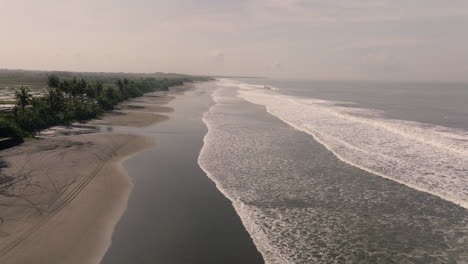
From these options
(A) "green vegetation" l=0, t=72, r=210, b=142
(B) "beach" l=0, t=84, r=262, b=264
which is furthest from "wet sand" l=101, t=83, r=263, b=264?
(A) "green vegetation" l=0, t=72, r=210, b=142

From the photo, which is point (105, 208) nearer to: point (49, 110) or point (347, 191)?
point (347, 191)

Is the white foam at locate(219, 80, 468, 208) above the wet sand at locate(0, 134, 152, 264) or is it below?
above

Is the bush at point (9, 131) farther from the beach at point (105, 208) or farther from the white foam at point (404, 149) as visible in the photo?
the white foam at point (404, 149)

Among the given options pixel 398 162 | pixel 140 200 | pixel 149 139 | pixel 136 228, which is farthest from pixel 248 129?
pixel 136 228

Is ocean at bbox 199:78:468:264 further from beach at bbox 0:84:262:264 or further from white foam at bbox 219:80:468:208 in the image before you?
beach at bbox 0:84:262:264

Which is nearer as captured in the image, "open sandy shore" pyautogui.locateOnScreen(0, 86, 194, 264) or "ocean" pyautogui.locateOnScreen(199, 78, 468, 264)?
"open sandy shore" pyautogui.locateOnScreen(0, 86, 194, 264)

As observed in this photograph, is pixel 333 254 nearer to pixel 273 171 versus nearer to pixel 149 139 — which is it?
pixel 273 171

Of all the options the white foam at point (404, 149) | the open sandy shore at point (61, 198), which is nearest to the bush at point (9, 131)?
the open sandy shore at point (61, 198)
